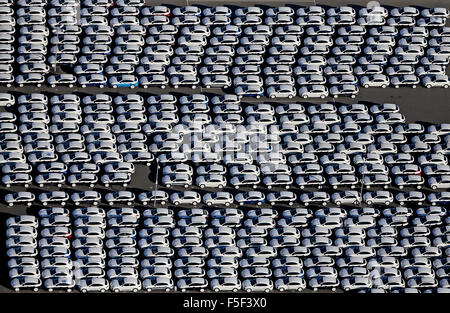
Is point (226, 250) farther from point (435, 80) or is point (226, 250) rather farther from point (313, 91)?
point (435, 80)

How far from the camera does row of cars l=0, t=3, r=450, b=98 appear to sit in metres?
140

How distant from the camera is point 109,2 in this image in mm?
144750

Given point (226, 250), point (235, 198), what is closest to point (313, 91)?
point (235, 198)

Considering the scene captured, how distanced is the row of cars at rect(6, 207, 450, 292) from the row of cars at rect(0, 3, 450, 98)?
18.5 m

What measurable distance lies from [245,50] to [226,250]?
28358 mm

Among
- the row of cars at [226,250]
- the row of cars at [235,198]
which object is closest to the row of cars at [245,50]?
the row of cars at [235,198]

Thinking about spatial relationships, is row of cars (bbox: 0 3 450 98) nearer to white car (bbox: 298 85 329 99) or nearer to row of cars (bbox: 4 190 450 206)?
white car (bbox: 298 85 329 99)

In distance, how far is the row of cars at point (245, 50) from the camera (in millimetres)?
139875

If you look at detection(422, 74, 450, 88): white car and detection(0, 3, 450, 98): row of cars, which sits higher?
detection(0, 3, 450, 98): row of cars

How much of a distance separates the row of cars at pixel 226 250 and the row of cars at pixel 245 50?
18549 millimetres

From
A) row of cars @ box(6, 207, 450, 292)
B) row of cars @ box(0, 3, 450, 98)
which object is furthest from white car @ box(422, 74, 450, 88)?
row of cars @ box(6, 207, 450, 292)

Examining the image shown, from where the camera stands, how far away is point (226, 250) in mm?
127812

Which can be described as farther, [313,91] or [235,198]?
[313,91]

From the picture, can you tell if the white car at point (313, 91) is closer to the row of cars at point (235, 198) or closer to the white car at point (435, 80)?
the white car at point (435, 80)
